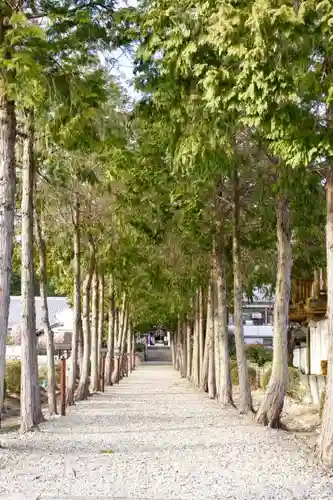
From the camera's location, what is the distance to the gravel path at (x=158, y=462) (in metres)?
8.45

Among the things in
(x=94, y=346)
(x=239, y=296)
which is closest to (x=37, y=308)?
(x=94, y=346)

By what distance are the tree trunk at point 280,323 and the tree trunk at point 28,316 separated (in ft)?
14.7

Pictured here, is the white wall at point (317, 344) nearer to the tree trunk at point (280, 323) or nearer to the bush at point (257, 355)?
the bush at point (257, 355)

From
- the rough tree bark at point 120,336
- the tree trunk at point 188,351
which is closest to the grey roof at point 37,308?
the rough tree bark at point 120,336

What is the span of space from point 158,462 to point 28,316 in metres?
5.62

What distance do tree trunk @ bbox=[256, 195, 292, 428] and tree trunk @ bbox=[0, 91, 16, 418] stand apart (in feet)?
18.9

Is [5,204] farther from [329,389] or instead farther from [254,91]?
[329,389]

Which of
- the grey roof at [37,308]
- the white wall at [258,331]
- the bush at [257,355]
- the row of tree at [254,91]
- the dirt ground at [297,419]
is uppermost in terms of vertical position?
the row of tree at [254,91]

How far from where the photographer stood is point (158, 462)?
10.5m

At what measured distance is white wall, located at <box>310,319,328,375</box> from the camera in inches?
1214

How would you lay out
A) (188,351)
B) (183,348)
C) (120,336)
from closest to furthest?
1. (188,351)
2. (120,336)
3. (183,348)

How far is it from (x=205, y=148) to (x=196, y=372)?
24084 millimetres

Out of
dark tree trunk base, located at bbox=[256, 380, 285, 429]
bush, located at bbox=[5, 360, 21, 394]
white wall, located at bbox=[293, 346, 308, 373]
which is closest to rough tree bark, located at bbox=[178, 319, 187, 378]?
white wall, located at bbox=[293, 346, 308, 373]

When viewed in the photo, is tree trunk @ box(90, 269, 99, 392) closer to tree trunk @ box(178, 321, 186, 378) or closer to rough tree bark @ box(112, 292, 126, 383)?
rough tree bark @ box(112, 292, 126, 383)
